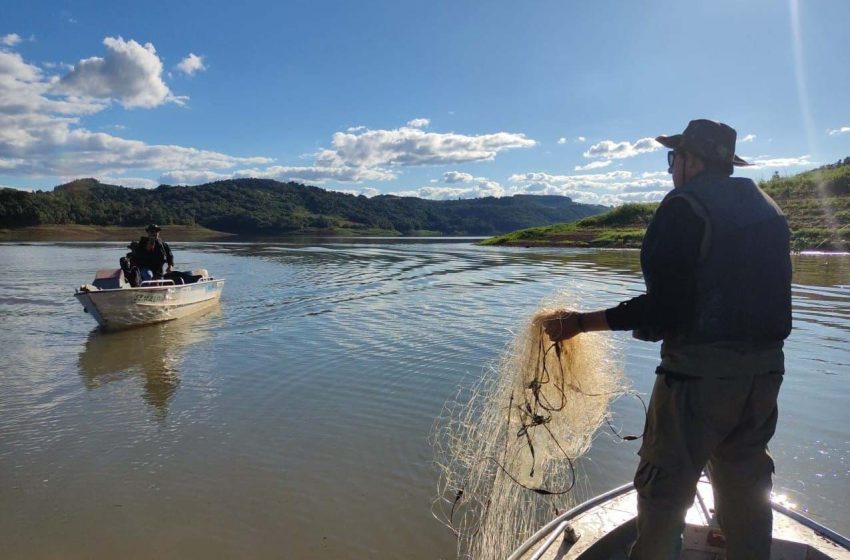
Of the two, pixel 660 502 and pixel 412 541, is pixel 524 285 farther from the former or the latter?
pixel 660 502

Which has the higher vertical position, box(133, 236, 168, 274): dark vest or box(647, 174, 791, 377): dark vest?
box(647, 174, 791, 377): dark vest

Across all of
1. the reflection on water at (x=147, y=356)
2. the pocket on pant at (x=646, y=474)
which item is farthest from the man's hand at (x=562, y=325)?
the reflection on water at (x=147, y=356)

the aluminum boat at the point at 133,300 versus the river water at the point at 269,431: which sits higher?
the aluminum boat at the point at 133,300

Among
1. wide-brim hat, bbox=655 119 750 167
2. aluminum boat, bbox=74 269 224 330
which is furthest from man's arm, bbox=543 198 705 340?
aluminum boat, bbox=74 269 224 330

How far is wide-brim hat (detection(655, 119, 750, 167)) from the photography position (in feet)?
9.21

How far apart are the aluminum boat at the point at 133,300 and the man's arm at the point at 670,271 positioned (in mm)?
13407

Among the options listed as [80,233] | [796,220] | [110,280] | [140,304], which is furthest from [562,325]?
[80,233]

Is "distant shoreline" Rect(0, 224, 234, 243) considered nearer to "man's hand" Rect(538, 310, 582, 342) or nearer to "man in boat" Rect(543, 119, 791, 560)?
"man's hand" Rect(538, 310, 582, 342)

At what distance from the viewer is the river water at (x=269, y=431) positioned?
4.74 meters

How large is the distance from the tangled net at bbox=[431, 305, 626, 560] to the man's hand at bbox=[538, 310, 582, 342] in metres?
0.26

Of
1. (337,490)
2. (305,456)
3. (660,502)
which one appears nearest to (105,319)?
(305,456)

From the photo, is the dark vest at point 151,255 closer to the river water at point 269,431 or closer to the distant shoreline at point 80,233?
the river water at point 269,431

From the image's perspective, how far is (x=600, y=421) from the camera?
4.55m

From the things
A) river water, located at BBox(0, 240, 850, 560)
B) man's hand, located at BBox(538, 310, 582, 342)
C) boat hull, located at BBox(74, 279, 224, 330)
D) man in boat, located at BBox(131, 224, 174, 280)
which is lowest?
river water, located at BBox(0, 240, 850, 560)
